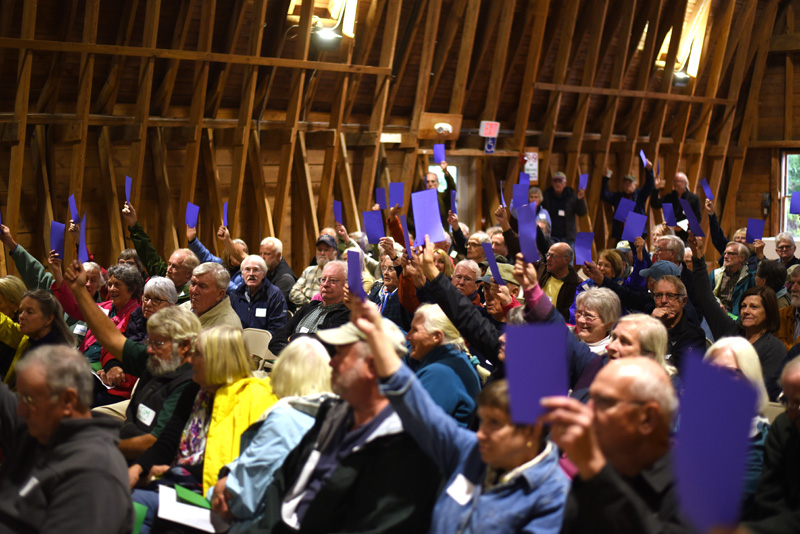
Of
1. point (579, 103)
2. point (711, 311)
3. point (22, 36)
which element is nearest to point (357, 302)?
point (711, 311)

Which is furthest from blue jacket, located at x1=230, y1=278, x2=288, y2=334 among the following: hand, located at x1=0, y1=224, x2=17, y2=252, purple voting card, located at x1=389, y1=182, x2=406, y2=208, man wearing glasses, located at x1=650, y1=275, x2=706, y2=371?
man wearing glasses, located at x1=650, y1=275, x2=706, y2=371

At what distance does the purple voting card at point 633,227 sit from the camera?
254 inches

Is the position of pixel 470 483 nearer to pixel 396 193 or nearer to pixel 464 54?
pixel 396 193

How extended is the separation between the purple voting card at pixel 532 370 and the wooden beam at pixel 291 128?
714 cm

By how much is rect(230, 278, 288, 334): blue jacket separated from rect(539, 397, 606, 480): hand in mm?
3979

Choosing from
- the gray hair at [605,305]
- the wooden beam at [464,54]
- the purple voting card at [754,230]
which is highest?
the wooden beam at [464,54]

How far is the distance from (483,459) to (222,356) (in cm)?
129

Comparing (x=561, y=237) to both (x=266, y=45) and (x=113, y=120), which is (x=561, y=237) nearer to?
(x=266, y=45)

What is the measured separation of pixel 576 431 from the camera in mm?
1620

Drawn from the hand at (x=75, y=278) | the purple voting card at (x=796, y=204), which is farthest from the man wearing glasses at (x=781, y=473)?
the purple voting card at (x=796, y=204)

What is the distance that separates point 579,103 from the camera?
11.6 metres

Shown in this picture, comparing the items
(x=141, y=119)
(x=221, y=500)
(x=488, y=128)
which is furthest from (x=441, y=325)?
(x=488, y=128)

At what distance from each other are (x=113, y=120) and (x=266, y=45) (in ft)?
6.15

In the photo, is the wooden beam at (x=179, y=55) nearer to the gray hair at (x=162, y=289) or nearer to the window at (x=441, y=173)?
the window at (x=441, y=173)
